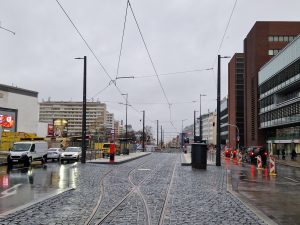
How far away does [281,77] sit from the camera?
7806 cm

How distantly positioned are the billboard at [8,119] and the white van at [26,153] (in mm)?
47397

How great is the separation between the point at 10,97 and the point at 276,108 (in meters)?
52.4

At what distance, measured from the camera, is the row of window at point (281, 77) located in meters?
69.6

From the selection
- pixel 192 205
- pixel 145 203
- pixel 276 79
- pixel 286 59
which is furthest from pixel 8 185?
pixel 276 79

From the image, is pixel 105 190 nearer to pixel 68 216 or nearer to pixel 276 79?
pixel 68 216

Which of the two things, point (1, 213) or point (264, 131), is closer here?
point (1, 213)

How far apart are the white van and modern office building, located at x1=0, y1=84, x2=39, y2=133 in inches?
1885

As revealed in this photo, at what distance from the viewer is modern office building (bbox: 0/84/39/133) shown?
290 ft

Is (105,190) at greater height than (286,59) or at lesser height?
lesser

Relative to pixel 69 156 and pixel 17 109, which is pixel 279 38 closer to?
pixel 17 109

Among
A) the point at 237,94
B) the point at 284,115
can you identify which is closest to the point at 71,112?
the point at 237,94

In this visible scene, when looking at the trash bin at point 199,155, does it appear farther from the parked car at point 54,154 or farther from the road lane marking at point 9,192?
the parked car at point 54,154

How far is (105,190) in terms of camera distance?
1673cm

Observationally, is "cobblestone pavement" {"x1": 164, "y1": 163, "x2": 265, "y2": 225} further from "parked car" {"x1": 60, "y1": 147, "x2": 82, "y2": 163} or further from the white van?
"parked car" {"x1": 60, "y1": 147, "x2": 82, "y2": 163}
